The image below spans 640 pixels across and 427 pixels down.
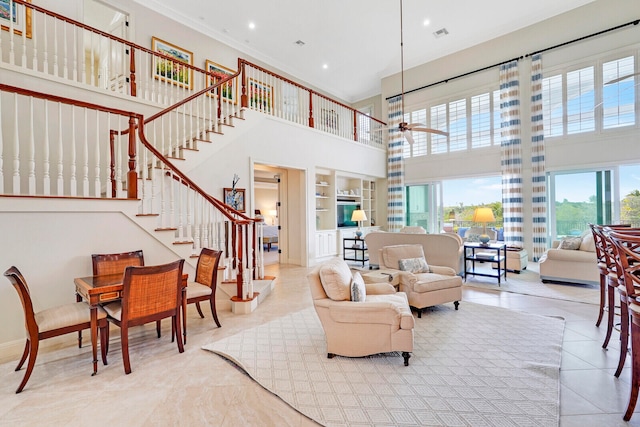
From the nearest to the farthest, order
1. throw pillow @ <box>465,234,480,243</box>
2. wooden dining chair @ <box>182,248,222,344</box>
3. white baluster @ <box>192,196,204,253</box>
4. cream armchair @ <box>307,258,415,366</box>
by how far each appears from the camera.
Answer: cream armchair @ <box>307,258,415,366</box> → wooden dining chair @ <box>182,248,222,344</box> → white baluster @ <box>192,196,204,253</box> → throw pillow @ <box>465,234,480,243</box>

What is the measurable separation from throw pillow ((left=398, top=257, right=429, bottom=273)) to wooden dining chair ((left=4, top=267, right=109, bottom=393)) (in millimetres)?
3515

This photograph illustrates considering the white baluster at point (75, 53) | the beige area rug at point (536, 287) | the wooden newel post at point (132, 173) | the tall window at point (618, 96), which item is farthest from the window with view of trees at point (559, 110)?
the white baluster at point (75, 53)

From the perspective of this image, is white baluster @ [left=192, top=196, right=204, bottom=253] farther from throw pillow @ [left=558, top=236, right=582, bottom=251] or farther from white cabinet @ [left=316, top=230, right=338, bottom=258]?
throw pillow @ [left=558, top=236, right=582, bottom=251]

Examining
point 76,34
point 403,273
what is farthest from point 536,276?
point 76,34

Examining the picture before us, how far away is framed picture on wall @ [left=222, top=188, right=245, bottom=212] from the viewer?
17.9 ft

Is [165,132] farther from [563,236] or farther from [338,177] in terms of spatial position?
[563,236]

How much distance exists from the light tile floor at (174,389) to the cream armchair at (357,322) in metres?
0.79

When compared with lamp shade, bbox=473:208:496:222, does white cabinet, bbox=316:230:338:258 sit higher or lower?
lower

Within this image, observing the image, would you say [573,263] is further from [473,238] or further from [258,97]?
[258,97]

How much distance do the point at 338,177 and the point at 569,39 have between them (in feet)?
20.4

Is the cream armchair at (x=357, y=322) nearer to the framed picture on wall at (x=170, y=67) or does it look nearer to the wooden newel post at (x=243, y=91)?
the wooden newel post at (x=243, y=91)

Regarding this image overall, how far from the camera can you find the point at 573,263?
16.7 feet

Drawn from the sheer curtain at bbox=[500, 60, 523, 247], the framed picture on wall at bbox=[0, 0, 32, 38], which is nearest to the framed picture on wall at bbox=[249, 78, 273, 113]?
the framed picture on wall at bbox=[0, 0, 32, 38]

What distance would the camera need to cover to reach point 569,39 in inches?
260
